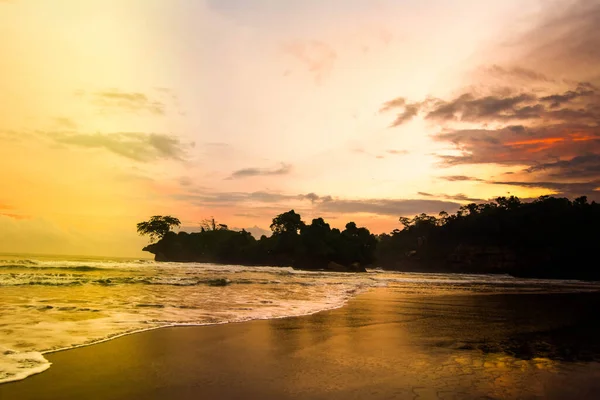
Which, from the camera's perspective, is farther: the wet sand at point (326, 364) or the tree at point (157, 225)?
the tree at point (157, 225)

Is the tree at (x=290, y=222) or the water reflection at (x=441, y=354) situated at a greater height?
the tree at (x=290, y=222)

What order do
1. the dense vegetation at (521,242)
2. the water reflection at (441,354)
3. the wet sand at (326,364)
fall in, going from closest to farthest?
the wet sand at (326,364), the water reflection at (441,354), the dense vegetation at (521,242)

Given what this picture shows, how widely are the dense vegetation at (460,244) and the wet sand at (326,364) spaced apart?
85.7 m

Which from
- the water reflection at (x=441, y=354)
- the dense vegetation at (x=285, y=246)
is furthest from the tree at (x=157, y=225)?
the water reflection at (x=441, y=354)

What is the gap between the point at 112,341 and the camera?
820 cm

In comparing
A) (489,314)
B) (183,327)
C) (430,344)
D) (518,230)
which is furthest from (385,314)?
(518,230)

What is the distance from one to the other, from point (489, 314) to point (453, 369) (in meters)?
9.97

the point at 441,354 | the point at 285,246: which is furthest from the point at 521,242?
the point at 441,354

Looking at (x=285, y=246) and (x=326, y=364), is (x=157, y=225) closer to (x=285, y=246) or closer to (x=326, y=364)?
(x=285, y=246)

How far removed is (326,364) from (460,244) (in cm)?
12853

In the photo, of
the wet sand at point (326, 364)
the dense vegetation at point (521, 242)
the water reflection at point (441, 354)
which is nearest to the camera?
the wet sand at point (326, 364)

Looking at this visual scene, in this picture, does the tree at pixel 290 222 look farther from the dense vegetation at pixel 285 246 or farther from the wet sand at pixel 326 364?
the wet sand at pixel 326 364

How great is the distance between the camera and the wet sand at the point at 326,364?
5148 millimetres

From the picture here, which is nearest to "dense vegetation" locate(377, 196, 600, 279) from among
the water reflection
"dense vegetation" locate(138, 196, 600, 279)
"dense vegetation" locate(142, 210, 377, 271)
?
"dense vegetation" locate(138, 196, 600, 279)
